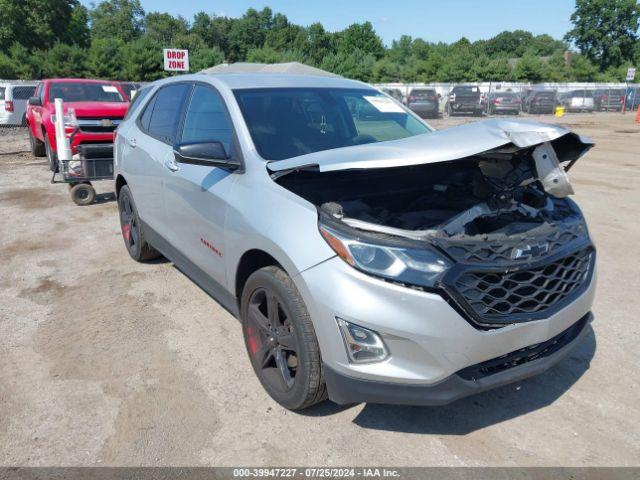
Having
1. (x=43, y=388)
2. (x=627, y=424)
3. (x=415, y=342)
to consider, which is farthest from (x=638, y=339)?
(x=43, y=388)

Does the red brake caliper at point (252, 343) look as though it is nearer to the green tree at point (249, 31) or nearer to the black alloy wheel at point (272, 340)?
the black alloy wheel at point (272, 340)

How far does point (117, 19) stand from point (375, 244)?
114m

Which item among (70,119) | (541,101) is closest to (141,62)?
(541,101)

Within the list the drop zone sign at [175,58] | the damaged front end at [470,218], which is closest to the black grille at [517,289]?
the damaged front end at [470,218]

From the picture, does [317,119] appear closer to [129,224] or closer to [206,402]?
[206,402]

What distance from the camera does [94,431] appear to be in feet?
9.17

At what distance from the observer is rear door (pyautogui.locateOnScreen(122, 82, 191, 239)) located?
4223mm

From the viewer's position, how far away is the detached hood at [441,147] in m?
2.53

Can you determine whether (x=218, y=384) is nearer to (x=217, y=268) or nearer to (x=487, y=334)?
(x=217, y=268)

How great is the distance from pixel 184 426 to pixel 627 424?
237cm

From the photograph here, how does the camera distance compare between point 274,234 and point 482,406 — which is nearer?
point 274,234

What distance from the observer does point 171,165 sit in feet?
13.1

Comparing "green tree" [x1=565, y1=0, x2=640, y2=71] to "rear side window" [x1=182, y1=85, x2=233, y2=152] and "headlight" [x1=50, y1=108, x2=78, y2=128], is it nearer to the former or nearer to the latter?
"headlight" [x1=50, y1=108, x2=78, y2=128]

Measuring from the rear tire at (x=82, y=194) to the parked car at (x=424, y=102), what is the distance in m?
23.2
